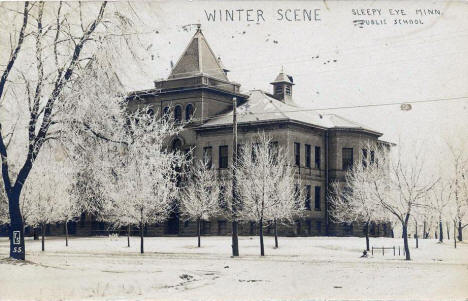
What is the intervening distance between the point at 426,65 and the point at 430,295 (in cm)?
814

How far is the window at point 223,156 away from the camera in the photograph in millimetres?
43850

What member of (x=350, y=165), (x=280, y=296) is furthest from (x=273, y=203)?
(x=280, y=296)

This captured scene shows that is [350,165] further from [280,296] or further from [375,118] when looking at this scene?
[280,296]

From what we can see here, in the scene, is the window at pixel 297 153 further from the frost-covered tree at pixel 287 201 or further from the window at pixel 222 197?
the window at pixel 222 197

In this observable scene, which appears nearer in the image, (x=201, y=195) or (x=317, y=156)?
(x=201, y=195)

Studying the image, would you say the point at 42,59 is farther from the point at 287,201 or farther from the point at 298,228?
the point at 298,228

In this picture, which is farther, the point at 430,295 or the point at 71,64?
the point at 71,64

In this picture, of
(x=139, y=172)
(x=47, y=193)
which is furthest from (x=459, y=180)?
(x=47, y=193)

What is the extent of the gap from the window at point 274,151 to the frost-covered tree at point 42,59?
58.3 ft

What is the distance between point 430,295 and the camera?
20.1 metres

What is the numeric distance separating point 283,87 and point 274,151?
4546mm

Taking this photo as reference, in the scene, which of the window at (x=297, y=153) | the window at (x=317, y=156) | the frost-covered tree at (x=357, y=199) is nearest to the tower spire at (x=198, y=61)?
the window at (x=297, y=153)

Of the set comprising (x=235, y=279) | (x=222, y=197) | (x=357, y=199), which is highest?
(x=222, y=197)

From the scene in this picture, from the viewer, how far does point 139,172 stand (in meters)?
26.7
